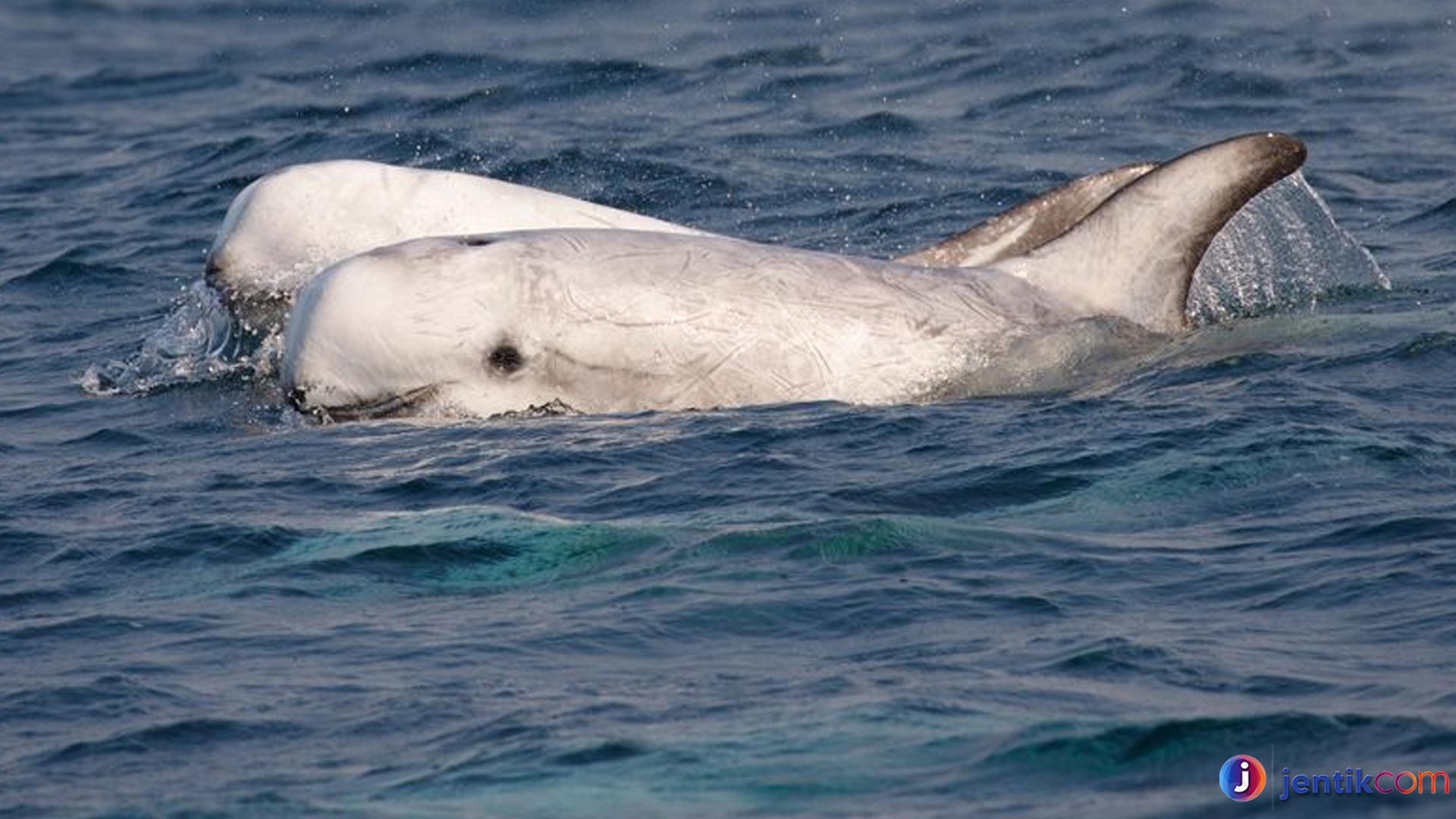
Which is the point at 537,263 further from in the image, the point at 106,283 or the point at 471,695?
the point at 106,283

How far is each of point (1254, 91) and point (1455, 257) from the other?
21.7ft

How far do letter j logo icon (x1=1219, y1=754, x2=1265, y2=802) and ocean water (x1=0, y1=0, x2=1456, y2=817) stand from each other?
0.21ft

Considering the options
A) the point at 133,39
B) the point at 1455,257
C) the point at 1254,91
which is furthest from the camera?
the point at 133,39

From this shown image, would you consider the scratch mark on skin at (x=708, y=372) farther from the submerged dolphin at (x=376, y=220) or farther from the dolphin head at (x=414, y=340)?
the submerged dolphin at (x=376, y=220)

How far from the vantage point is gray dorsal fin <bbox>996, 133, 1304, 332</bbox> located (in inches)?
521

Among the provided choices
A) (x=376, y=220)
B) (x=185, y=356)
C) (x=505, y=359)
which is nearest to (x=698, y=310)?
(x=505, y=359)

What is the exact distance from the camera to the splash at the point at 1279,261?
1466cm

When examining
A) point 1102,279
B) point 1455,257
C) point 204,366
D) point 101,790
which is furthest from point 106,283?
point 101,790

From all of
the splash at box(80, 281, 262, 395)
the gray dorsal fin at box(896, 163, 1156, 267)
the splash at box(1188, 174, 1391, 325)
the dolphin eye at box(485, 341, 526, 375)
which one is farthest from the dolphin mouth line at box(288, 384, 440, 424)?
the splash at box(1188, 174, 1391, 325)

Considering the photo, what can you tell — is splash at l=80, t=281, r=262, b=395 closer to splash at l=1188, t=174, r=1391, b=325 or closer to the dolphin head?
the dolphin head

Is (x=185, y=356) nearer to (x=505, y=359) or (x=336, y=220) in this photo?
(x=336, y=220)

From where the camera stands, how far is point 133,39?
30.4 metres

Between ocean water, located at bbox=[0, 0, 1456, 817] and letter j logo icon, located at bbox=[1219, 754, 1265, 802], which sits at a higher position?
letter j logo icon, located at bbox=[1219, 754, 1265, 802]

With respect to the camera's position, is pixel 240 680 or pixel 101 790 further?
pixel 240 680
